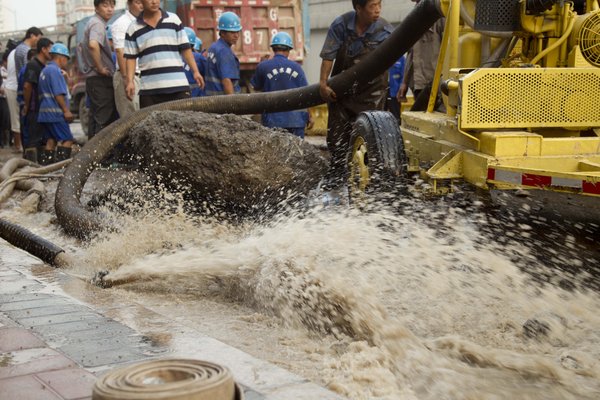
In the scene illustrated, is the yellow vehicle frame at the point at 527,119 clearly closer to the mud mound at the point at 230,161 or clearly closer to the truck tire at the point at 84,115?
the mud mound at the point at 230,161

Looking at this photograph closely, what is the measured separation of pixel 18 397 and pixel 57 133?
10.4 meters

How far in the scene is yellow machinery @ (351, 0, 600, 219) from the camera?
529 cm

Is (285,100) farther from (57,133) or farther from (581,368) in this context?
(581,368)

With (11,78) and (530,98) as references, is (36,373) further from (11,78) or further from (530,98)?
(11,78)

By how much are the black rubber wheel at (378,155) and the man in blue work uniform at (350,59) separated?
154 cm

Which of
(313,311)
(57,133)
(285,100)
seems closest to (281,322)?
(313,311)

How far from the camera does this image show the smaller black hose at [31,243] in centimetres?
614

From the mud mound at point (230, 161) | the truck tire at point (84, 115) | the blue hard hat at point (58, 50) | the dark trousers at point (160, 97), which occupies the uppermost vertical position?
the blue hard hat at point (58, 50)

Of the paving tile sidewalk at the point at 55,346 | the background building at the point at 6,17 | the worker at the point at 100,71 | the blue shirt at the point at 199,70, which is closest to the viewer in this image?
the paving tile sidewalk at the point at 55,346

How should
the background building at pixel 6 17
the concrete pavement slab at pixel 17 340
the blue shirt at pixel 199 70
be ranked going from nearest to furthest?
1. the concrete pavement slab at pixel 17 340
2. the blue shirt at pixel 199 70
3. the background building at pixel 6 17

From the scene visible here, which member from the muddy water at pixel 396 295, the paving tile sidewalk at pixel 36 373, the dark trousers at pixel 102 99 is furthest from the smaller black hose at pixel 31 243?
the dark trousers at pixel 102 99

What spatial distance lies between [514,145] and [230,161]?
3.03 m

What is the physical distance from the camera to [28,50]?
16469mm

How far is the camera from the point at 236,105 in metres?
9.73
